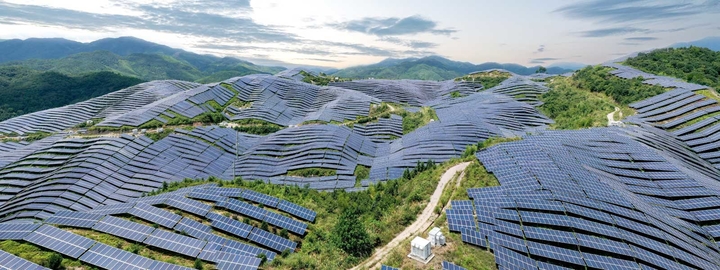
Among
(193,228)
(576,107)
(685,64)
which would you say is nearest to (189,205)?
(193,228)

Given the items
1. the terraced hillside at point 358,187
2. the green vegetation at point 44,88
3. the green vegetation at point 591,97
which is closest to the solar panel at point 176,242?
the terraced hillside at point 358,187

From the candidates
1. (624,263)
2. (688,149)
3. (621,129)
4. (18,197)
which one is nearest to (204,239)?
(624,263)

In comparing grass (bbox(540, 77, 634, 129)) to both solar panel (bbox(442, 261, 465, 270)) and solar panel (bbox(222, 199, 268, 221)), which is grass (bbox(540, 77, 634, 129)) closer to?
solar panel (bbox(442, 261, 465, 270))

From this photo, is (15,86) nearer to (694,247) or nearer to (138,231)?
(138,231)

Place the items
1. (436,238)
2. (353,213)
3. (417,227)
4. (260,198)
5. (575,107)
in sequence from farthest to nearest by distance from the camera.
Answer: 1. (575,107)
2. (260,198)
3. (353,213)
4. (417,227)
5. (436,238)

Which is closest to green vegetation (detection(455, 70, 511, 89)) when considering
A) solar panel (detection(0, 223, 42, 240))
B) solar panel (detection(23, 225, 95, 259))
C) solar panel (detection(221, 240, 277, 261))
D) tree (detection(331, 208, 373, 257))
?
tree (detection(331, 208, 373, 257))

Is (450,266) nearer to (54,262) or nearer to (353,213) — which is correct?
(353,213)
